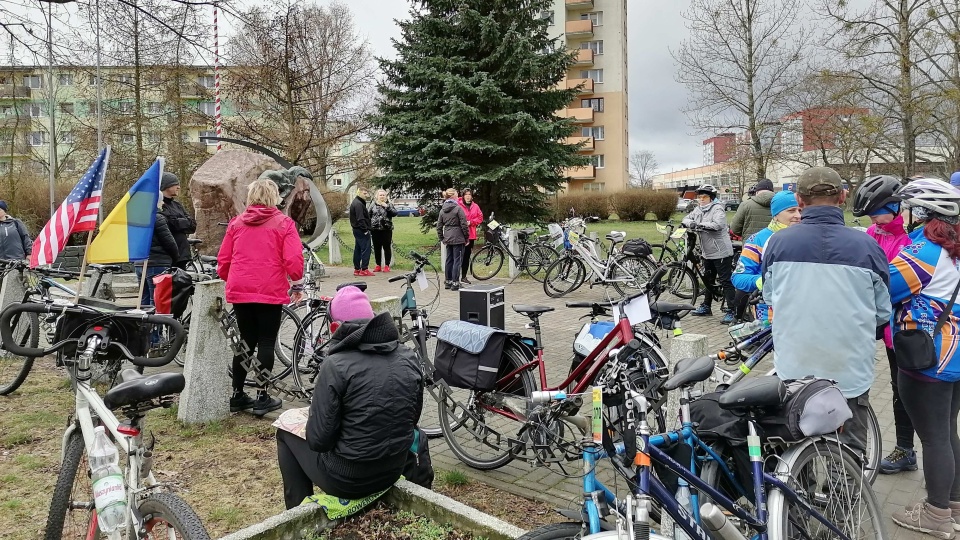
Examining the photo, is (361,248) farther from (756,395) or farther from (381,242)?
(756,395)

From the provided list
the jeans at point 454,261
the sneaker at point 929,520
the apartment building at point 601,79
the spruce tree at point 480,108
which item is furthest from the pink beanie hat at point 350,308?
the apartment building at point 601,79

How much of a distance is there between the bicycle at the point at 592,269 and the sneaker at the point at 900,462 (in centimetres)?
666

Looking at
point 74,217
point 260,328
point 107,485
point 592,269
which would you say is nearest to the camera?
point 107,485

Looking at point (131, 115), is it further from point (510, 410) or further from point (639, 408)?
point (639, 408)

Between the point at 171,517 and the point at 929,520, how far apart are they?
3.69 meters

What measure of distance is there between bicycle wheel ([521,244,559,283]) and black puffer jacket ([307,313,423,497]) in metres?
10.7

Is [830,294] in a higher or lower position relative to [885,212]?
lower

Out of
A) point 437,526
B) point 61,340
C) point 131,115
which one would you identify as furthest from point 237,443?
point 131,115

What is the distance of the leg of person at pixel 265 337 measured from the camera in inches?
221

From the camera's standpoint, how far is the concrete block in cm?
541

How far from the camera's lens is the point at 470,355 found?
4359 mm

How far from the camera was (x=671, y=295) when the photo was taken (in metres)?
11.1

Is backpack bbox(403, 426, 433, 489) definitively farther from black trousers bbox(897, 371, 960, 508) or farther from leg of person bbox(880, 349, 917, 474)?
leg of person bbox(880, 349, 917, 474)

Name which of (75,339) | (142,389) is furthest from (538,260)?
(142,389)
